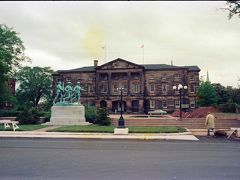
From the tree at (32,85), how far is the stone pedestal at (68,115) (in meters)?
58.1

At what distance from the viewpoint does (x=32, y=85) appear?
94438 millimetres

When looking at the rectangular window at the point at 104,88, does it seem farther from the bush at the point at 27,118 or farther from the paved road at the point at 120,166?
the paved road at the point at 120,166

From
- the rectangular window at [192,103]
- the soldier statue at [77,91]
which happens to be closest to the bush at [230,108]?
the soldier statue at [77,91]

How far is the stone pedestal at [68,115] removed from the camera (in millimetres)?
37375

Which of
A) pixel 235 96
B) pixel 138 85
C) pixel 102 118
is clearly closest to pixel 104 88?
pixel 138 85

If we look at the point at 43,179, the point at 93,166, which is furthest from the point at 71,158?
the point at 43,179

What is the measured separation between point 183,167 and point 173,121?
88.0ft

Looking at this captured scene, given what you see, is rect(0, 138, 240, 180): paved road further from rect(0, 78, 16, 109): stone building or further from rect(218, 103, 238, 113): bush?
rect(0, 78, 16, 109): stone building

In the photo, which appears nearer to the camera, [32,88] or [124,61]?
[124,61]

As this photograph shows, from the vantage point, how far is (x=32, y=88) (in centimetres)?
9444

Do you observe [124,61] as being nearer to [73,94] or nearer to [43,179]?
[73,94]

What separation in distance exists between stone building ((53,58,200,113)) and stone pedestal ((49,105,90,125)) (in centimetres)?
4500

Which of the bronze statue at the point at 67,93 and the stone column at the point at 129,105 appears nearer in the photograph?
the bronze statue at the point at 67,93

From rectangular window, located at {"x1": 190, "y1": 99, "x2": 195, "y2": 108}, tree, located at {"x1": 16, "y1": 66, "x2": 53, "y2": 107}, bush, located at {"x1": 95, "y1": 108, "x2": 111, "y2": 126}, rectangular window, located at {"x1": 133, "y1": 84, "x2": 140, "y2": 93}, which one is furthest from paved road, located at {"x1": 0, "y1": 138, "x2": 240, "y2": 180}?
tree, located at {"x1": 16, "y1": 66, "x2": 53, "y2": 107}
